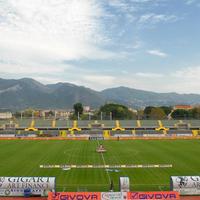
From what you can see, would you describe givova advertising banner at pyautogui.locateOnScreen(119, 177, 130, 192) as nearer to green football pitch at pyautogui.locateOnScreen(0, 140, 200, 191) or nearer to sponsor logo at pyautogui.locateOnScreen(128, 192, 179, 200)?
sponsor logo at pyautogui.locateOnScreen(128, 192, 179, 200)

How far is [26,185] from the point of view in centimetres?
2253

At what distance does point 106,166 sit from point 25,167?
8.80m

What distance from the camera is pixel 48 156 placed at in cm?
4231

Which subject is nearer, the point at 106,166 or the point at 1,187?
the point at 1,187

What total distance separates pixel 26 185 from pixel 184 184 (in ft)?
37.5

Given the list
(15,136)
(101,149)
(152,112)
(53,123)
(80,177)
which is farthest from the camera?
(152,112)

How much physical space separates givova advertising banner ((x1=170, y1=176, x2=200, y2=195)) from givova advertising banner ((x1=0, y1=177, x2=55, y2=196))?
8756mm

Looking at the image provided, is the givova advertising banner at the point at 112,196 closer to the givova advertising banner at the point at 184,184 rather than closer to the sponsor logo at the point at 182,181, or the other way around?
the givova advertising banner at the point at 184,184

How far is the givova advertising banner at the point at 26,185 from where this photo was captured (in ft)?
A: 73.6

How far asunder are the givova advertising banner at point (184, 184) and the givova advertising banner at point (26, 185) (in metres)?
8.76

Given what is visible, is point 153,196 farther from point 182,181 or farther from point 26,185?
point 26,185

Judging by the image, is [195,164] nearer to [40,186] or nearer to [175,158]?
[175,158]

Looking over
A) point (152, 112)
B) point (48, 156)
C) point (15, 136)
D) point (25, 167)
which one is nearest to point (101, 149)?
point (48, 156)

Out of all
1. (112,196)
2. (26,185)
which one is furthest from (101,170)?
(112,196)
